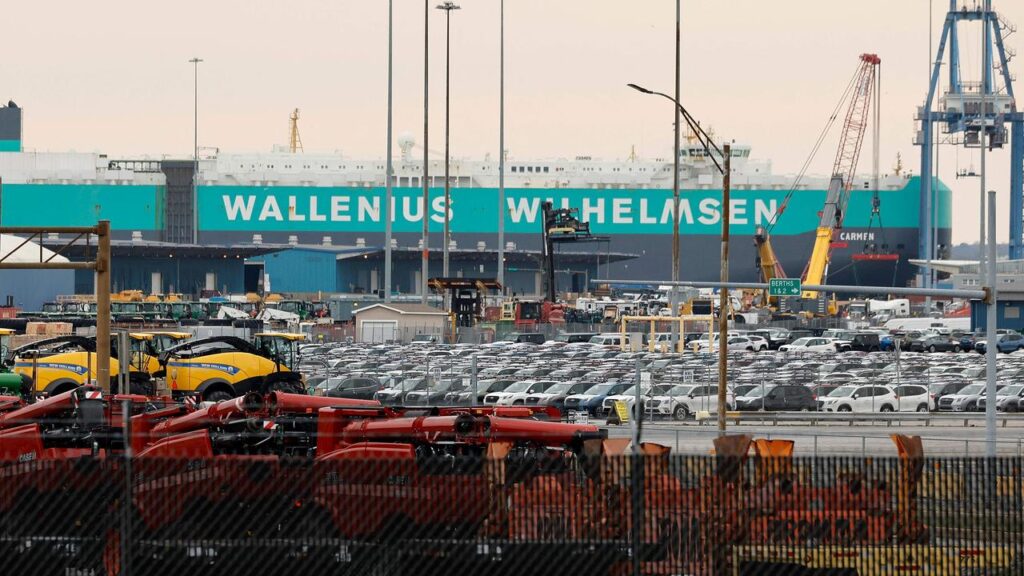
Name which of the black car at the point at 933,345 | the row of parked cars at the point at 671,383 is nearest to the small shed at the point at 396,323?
the row of parked cars at the point at 671,383

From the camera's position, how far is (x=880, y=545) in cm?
1213

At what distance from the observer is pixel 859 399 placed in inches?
1507

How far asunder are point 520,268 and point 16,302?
41587 mm

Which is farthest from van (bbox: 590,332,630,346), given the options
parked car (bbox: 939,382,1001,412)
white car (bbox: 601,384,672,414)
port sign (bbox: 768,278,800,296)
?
port sign (bbox: 768,278,800,296)

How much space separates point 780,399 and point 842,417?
303cm

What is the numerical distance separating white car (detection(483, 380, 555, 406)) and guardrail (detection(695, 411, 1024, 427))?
4.73 m

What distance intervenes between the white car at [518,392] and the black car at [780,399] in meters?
5.06

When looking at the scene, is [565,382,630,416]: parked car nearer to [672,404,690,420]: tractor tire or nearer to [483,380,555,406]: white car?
[483,380,555,406]: white car

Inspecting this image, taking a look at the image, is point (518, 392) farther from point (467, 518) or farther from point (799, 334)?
point (799, 334)

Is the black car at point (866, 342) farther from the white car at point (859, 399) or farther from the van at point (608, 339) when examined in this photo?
the white car at point (859, 399)

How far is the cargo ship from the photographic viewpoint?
135m

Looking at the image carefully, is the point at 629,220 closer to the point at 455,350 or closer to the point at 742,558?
the point at 455,350

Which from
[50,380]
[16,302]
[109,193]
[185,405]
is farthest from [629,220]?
[185,405]

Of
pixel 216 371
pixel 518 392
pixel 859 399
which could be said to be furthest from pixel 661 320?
pixel 216 371
